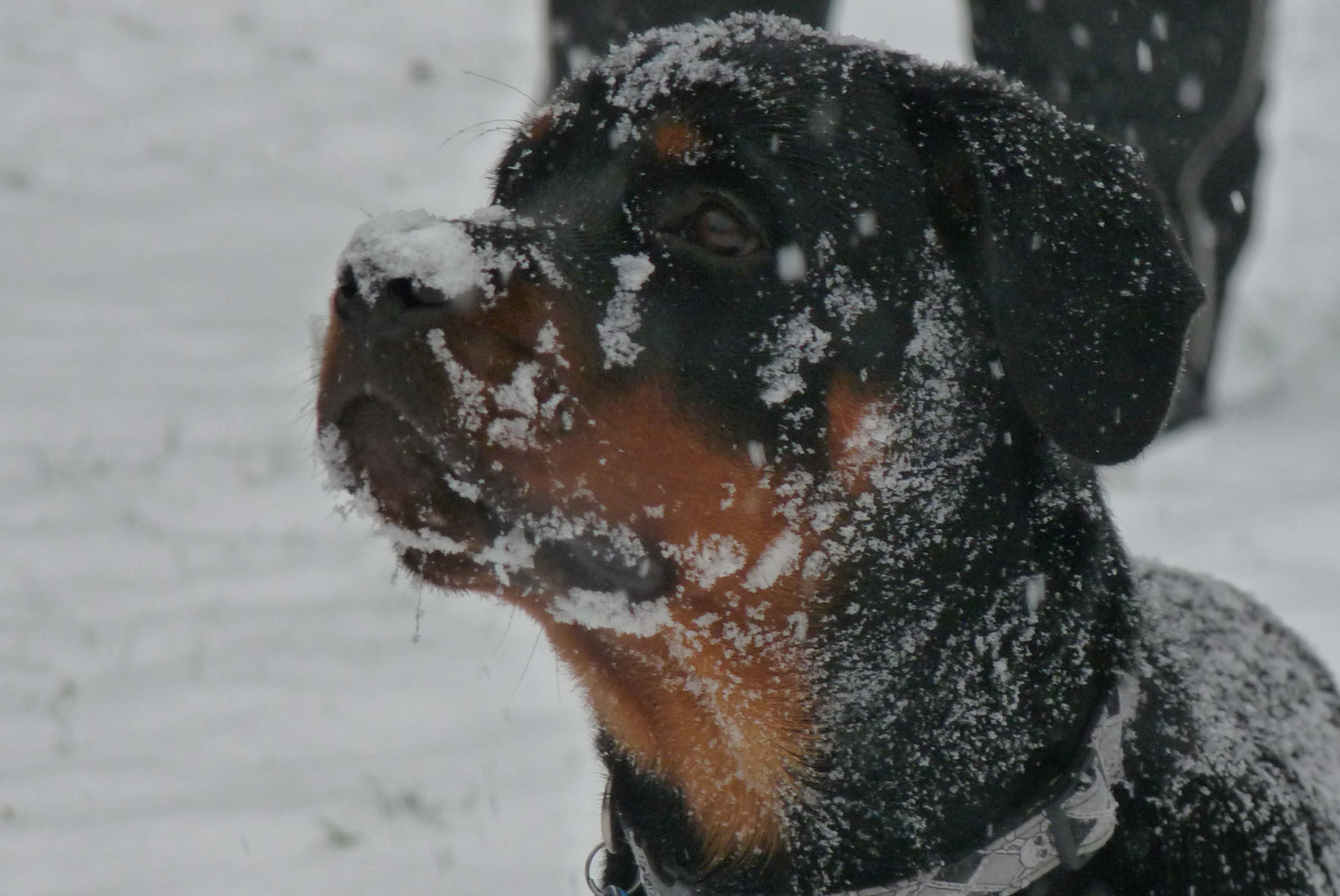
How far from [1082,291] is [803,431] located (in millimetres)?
451

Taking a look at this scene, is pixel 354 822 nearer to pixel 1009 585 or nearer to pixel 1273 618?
pixel 1009 585

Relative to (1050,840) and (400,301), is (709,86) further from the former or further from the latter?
(1050,840)

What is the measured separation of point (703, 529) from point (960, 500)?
1.31 feet

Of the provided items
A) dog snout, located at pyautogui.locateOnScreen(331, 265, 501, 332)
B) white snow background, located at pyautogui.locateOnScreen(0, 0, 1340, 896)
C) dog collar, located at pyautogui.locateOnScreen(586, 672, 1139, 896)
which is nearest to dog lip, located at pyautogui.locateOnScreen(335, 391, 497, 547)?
dog snout, located at pyautogui.locateOnScreen(331, 265, 501, 332)

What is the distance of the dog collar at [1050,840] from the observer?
204 centimetres

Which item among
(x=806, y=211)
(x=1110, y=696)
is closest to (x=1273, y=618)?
(x=1110, y=696)

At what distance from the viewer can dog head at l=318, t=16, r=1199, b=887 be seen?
203 cm

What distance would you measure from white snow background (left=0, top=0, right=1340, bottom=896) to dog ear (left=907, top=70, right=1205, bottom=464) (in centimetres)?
106

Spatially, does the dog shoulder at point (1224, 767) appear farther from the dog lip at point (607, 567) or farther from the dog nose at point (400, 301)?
the dog nose at point (400, 301)

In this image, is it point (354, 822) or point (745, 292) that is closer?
point (745, 292)

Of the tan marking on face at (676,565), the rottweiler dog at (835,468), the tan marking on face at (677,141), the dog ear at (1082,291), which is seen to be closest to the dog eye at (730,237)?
the rottweiler dog at (835,468)

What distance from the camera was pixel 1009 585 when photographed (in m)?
2.16

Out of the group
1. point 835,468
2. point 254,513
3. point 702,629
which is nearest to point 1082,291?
point 835,468

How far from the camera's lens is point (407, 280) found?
1.94 m
